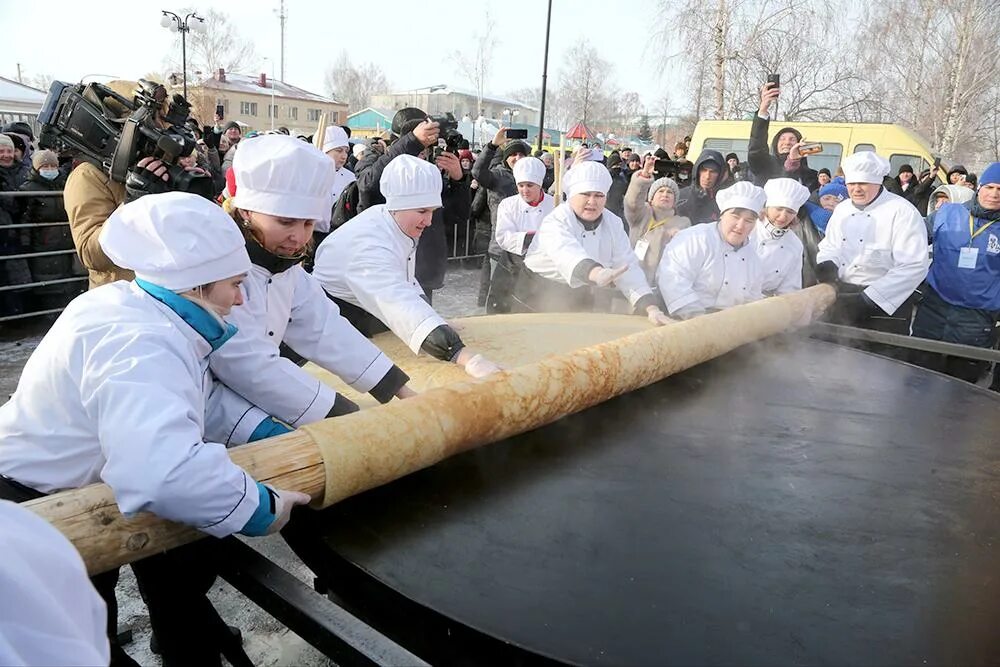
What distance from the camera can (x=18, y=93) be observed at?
18953 millimetres

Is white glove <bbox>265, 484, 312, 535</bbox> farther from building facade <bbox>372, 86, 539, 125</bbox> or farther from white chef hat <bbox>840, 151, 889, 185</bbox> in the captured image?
building facade <bbox>372, 86, 539, 125</bbox>

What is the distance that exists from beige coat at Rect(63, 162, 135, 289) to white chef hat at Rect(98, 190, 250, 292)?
1884 millimetres

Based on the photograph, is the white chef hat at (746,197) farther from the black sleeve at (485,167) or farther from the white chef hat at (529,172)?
the black sleeve at (485,167)

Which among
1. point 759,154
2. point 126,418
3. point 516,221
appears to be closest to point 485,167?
point 516,221

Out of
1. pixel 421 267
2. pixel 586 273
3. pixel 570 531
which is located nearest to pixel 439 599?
pixel 570 531

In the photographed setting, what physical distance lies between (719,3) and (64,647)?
2363 centimetres

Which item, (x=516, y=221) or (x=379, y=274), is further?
(x=516, y=221)

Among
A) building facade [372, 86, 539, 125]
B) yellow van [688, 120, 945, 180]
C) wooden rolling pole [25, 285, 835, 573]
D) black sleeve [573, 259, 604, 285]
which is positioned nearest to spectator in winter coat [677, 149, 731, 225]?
black sleeve [573, 259, 604, 285]

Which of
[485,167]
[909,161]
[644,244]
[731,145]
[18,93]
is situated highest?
[18,93]

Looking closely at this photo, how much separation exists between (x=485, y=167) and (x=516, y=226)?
1732mm

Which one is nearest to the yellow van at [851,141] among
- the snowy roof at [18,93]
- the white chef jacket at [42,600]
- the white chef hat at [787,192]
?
the white chef hat at [787,192]

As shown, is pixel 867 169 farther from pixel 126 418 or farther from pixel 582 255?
pixel 126 418

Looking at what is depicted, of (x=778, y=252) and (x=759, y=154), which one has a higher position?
(x=759, y=154)

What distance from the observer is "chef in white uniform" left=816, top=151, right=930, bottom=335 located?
170 inches
